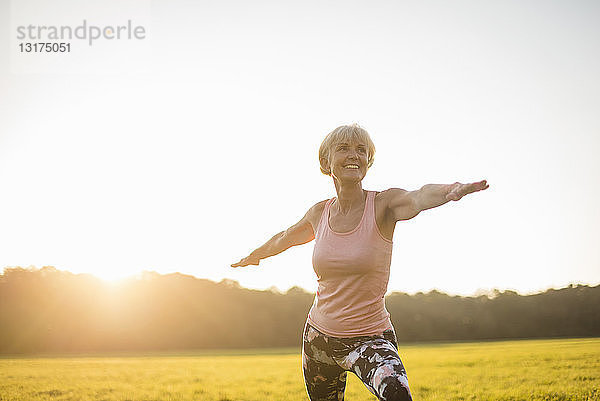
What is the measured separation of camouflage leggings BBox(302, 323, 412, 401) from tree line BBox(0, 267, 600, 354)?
22851mm

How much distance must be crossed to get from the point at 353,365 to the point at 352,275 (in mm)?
588

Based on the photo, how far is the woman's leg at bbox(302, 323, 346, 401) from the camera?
3.94 meters

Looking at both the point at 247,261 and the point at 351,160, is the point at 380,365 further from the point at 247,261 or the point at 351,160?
the point at 247,261

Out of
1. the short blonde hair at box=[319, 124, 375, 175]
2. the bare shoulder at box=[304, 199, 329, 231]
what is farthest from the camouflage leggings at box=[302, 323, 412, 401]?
the short blonde hair at box=[319, 124, 375, 175]

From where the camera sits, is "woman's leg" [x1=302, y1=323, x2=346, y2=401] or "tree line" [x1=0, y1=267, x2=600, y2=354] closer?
"woman's leg" [x1=302, y1=323, x2=346, y2=401]

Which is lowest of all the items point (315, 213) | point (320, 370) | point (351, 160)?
point (320, 370)

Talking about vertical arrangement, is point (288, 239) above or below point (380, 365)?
above

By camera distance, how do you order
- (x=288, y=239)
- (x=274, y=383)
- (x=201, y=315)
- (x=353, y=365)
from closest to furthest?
(x=353, y=365) < (x=288, y=239) < (x=274, y=383) < (x=201, y=315)

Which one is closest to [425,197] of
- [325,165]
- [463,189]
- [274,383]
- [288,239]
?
[463,189]

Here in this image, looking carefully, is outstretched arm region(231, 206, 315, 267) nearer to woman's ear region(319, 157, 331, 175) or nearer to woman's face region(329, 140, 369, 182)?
woman's ear region(319, 157, 331, 175)

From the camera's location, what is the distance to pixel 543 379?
11953mm

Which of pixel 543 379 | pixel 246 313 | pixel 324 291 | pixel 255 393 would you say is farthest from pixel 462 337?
pixel 324 291

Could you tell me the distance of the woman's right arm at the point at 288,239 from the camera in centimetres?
454

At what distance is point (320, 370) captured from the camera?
402 centimetres
